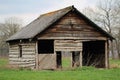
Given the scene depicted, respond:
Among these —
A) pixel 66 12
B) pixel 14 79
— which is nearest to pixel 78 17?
pixel 66 12

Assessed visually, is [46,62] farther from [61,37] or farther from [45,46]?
[45,46]

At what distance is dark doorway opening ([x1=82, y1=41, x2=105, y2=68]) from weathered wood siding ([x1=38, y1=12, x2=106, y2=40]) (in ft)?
8.70

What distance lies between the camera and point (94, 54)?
41.6 meters

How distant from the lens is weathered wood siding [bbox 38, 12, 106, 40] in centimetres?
3675

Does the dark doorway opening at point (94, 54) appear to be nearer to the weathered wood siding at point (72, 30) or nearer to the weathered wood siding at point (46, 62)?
the weathered wood siding at point (72, 30)

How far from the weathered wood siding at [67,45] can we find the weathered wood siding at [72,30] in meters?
0.39

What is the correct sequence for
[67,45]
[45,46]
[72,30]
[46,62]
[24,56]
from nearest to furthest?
[46,62]
[67,45]
[72,30]
[24,56]
[45,46]

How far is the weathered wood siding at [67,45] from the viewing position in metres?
37.0

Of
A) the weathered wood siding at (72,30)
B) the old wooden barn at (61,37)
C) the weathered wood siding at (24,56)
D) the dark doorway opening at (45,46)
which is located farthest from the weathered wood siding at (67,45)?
the dark doorway opening at (45,46)

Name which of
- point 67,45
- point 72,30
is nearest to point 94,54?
point 67,45

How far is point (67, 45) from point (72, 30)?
143 centimetres

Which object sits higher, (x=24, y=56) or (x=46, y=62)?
(x=24, y=56)

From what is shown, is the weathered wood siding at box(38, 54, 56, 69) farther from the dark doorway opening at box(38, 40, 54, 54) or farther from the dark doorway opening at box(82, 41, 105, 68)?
the dark doorway opening at box(82, 41, 105, 68)

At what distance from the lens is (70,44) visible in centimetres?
3750
